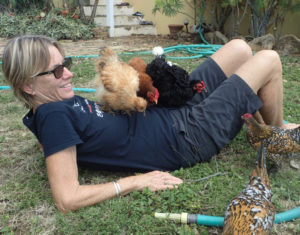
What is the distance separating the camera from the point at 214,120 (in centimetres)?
243

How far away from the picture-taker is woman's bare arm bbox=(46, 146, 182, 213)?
1893 millimetres

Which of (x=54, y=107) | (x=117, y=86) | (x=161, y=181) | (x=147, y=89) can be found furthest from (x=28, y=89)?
(x=161, y=181)

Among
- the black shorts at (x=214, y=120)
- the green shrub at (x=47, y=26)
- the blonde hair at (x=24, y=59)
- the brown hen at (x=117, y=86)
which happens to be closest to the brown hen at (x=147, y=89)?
the brown hen at (x=117, y=86)

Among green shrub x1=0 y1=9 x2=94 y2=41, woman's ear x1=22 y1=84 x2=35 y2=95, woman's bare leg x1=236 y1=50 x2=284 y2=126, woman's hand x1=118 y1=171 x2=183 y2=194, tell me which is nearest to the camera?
woman's ear x1=22 y1=84 x2=35 y2=95

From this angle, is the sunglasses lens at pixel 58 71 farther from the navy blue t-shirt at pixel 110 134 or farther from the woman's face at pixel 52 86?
the navy blue t-shirt at pixel 110 134

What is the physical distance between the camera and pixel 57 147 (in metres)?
1.88

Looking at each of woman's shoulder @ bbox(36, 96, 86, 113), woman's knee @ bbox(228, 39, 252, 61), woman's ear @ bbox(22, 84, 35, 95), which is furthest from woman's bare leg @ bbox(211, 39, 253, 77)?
woman's ear @ bbox(22, 84, 35, 95)

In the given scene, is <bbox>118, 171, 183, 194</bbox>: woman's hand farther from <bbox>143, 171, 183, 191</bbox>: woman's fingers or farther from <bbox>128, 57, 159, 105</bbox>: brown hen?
<bbox>128, 57, 159, 105</bbox>: brown hen

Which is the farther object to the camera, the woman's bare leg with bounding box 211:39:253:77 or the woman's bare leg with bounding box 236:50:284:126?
the woman's bare leg with bounding box 211:39:253:77

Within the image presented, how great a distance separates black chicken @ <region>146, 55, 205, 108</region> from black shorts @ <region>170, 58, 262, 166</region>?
0.13 m

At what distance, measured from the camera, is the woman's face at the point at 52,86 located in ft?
6.86

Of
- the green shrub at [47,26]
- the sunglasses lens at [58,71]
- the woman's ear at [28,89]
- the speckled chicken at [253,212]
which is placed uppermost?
the green shrub at [47,26]

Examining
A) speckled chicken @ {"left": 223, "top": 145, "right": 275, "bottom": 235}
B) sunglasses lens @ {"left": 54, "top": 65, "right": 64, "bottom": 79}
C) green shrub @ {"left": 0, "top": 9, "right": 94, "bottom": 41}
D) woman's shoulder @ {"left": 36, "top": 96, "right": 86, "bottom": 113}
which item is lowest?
speckled chicken @ {"left": 223, "top": 145, "right": 275, "bottom": 235}

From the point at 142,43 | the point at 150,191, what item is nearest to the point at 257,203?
the point at 150,191
